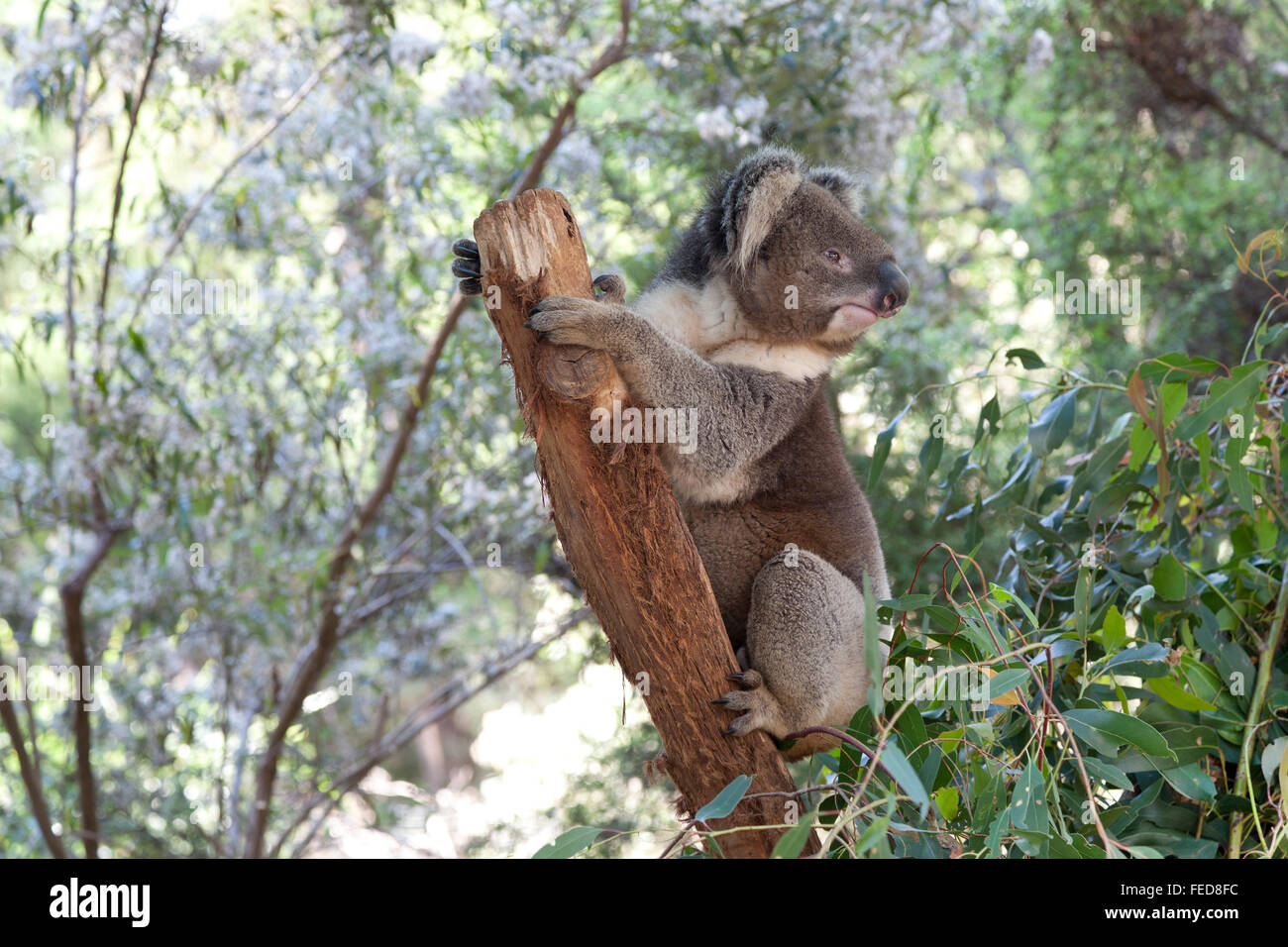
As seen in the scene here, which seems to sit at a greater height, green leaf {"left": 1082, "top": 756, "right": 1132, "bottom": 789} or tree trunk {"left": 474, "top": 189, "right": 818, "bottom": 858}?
tree trunk {"left": 474, "top": 189, "right": 818, "bottom": 858}

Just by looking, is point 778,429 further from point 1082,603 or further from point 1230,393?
point 1230,393

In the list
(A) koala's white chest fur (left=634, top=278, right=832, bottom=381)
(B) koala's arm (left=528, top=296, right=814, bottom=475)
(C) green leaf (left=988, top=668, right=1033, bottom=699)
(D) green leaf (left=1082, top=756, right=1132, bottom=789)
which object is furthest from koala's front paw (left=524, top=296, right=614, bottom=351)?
(D) green leaf (left=1082, top=756, right=1132, bottom=789)

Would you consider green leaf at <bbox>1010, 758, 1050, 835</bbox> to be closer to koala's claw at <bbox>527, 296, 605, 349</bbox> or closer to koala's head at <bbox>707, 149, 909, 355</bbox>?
koala's claw at <bbox>527, 296, 605, 349</bbox>

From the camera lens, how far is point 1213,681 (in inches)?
82.4

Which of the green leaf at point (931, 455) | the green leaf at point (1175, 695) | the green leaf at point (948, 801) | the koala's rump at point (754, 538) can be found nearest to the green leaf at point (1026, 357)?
the green leaf at point (931, 455)

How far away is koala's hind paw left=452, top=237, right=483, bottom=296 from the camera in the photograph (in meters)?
1.99

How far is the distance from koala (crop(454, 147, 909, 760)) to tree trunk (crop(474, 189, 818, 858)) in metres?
0.12

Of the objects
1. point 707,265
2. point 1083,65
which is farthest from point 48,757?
Answer: point 1083,65

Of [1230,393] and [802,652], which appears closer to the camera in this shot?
[1230,393]

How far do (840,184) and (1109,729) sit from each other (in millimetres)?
1589

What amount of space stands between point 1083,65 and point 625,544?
19.2ft

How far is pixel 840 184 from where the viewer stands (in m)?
2.74

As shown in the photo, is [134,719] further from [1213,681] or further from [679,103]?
[1213,681]

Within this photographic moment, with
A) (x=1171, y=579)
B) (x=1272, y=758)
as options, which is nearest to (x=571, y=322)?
(x=1171, y=579)
